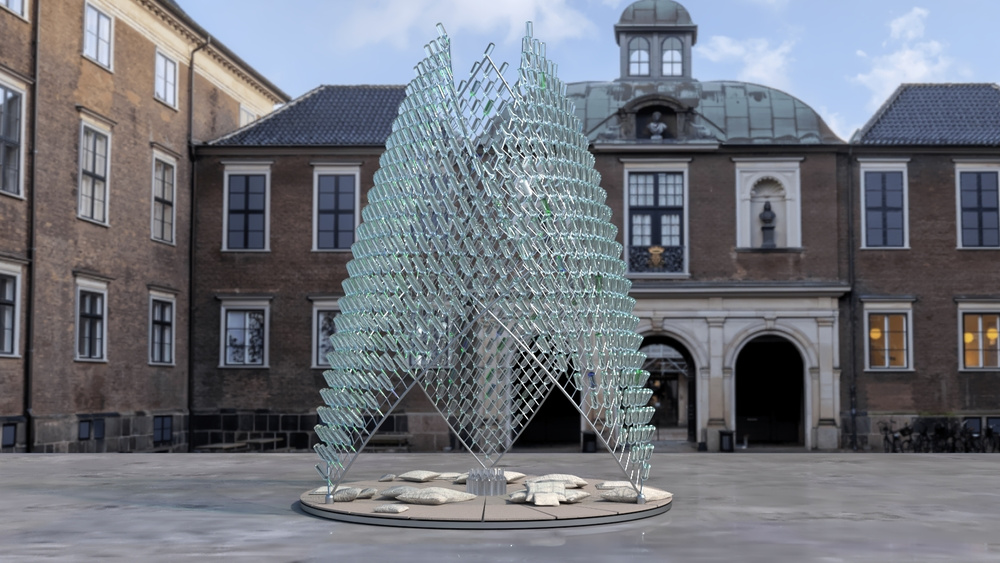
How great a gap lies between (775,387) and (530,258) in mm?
25537

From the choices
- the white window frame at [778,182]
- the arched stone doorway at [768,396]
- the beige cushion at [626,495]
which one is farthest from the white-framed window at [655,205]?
the beige cushion at [626,495]

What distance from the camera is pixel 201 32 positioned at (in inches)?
1174

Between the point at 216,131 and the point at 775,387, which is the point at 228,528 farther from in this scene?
the point at 775,387

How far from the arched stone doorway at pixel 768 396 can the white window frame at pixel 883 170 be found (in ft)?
19.8

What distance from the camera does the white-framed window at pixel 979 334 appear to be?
28875 mm

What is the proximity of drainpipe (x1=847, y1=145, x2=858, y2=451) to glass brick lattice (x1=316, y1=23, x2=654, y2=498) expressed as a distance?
1890 centimetres

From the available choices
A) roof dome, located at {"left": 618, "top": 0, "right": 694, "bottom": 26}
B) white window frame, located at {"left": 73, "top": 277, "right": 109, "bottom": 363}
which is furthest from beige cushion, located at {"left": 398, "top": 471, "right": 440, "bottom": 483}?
roof dome, located at {"left": 618, "top": 0, "right": 694, "bottom": 26}

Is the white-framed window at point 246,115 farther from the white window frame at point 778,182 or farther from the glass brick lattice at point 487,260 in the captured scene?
the glass brick lattice at point 487,260

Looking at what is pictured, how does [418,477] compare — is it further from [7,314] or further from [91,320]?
[91,320]

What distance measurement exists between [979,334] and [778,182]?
6.75 meters

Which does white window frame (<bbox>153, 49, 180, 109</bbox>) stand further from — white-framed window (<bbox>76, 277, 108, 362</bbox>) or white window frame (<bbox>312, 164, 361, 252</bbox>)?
white-framed window (<bbox>76, 277, 108, 362</bbox>)

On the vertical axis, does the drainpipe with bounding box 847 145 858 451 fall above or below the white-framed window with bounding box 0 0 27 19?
below

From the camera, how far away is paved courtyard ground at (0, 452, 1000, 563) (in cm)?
866

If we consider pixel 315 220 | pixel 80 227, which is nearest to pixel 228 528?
pixel 80 227
